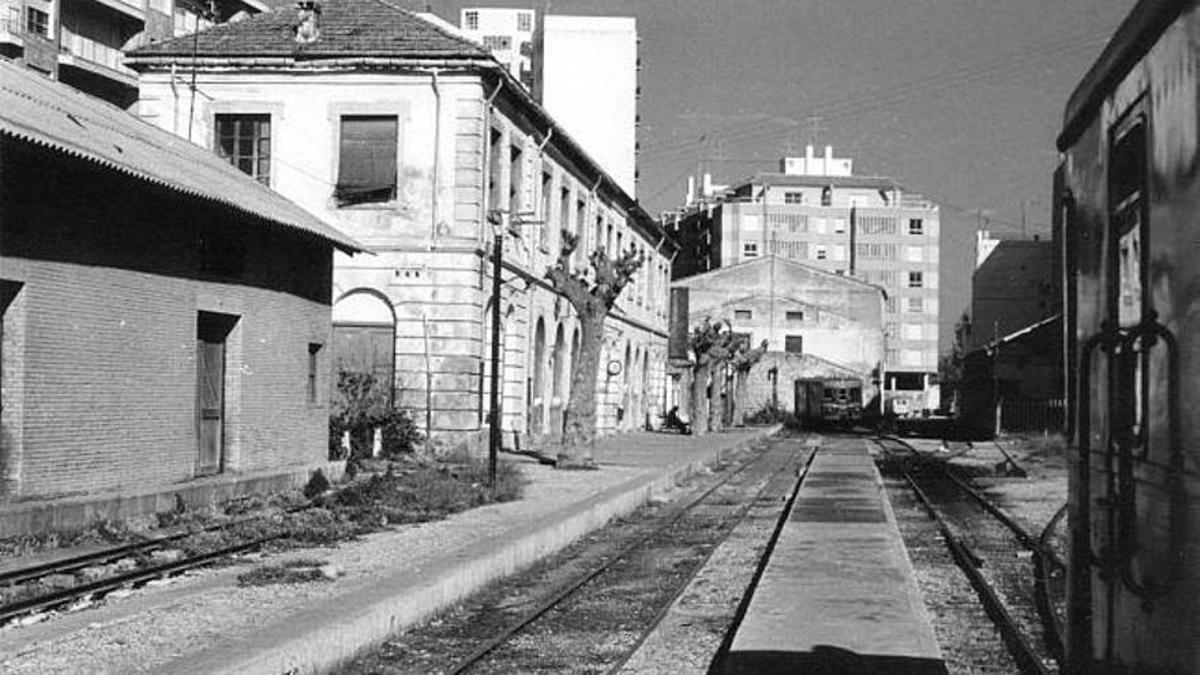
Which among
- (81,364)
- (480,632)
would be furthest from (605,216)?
(480,632)

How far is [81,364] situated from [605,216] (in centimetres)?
2915

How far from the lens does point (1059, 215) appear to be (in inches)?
211

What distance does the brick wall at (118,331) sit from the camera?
12.9 meters

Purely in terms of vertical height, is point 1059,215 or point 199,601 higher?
point 1059,215

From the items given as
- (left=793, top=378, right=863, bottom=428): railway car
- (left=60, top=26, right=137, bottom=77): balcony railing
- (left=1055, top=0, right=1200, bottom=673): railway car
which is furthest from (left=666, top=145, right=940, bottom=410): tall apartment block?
(left=1055, top=0, right=1200, bottom=673): railway car

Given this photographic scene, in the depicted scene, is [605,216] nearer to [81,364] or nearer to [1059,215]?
[81,364]

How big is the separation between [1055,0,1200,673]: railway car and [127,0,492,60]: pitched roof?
904 inches

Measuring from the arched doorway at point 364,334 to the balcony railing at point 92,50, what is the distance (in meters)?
23.3

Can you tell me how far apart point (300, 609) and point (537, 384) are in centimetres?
2444

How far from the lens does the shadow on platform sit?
7.61 meters

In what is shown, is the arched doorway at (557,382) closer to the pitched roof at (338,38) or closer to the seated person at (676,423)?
the pitched roof at (338,38)

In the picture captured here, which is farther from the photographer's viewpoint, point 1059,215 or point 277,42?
point 277,42

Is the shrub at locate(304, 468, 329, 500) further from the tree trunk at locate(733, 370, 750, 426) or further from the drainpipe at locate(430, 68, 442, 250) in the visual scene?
the tree trunk at locate(733, 370, 750, 426)

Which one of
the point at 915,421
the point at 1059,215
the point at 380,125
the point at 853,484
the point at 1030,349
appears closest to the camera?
the point at 1059,215
